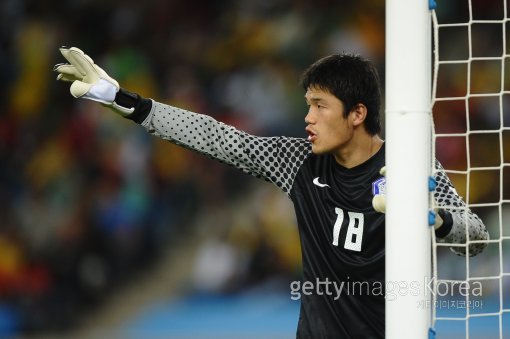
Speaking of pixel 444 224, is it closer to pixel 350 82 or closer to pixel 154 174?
pixel 350 82

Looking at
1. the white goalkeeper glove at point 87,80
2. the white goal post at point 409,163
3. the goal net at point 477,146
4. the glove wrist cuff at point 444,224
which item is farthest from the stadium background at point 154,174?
the white goal post at point 409,163

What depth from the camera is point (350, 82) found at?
3.43m

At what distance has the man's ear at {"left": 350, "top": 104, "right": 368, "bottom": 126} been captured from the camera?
3.44m

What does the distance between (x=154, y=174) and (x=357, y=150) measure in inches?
183

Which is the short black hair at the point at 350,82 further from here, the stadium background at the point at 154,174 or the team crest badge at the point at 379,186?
the stadium background at the point at 154,174

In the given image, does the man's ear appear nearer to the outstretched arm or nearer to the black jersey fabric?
the black jersey fabric

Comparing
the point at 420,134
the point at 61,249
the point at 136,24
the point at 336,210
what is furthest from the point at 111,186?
the point at 420,134

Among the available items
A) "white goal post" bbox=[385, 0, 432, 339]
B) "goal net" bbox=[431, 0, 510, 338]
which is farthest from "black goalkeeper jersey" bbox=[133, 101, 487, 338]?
"goal net" bbox=[431, 0, 510, 338]

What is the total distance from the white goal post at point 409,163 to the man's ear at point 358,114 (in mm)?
723

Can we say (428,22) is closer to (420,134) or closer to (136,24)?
(420,134)

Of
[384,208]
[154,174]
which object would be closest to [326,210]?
[384,208]

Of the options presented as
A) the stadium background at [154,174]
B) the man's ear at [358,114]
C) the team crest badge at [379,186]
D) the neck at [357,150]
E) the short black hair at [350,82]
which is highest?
the stadium background at [154,174]

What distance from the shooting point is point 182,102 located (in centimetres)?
824

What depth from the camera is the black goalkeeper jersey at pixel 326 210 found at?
10.9ft
